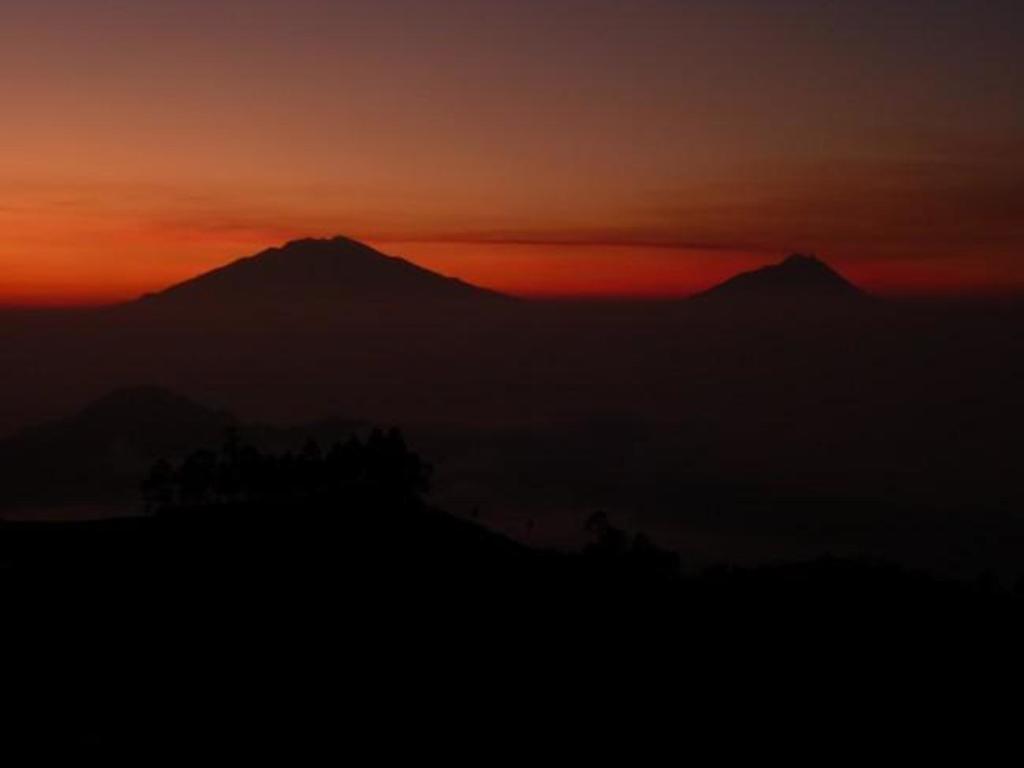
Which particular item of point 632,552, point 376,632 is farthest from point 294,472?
point 376,632

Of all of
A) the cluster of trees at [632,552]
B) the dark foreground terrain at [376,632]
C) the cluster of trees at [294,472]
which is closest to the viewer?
the dark foreground terrain at [376,632]

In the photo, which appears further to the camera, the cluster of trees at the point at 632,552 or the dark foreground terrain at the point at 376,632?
the cluster of trees at the point at 632,552

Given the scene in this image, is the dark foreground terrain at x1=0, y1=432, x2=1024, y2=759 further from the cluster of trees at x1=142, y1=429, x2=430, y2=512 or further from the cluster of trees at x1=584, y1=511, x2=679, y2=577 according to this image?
the cluster of trees at x1=142, y1=429, x2=430, y2=512

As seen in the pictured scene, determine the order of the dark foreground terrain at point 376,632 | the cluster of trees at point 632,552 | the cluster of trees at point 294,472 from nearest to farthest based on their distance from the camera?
the dark foreground terrain at point 376,632, the cluster of trees at point 632,552, the cluster of trees at point 294,472

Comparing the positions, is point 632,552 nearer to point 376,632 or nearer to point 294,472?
point 294,472

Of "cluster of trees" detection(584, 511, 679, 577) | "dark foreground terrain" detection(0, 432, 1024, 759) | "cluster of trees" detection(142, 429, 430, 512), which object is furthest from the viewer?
"cluster of trees" detection(142, 429, 430, 512)

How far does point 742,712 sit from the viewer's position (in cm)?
3431

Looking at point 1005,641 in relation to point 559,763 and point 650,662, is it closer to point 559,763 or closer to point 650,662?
point 650,662

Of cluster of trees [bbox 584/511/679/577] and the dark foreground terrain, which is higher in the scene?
the dark foreground terrain

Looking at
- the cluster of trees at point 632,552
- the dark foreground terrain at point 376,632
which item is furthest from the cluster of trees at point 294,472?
the dark foreground terrain at point 376,632

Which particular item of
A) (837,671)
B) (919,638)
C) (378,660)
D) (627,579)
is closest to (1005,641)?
(919,638)

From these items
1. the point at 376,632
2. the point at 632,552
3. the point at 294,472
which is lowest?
the point at 632,552

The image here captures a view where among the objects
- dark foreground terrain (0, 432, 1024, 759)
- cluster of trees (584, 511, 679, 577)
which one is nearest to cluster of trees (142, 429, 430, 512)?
cluster of trees (584, 511, 679, 577)

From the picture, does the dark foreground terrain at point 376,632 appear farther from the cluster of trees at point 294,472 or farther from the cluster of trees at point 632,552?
the cluster of trees at point 294,472
